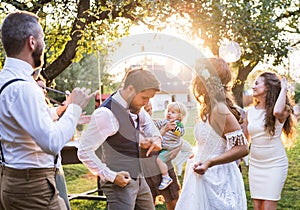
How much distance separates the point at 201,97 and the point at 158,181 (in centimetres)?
171

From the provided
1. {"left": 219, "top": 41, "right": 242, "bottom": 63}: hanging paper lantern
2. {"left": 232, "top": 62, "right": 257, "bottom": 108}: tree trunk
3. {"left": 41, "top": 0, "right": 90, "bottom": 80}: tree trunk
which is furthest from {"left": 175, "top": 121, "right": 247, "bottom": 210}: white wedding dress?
{"left": 232, "top": 62, "right": 257, "bottom": 108}: tree trunk

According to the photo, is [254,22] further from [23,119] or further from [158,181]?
[23,119]

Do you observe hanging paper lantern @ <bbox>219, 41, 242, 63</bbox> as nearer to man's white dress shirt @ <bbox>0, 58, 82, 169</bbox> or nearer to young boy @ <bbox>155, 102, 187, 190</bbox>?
young boy @ <bbox>155, 102, 187, 190</bbox>

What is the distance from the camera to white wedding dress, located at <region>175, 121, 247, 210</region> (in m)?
3.07

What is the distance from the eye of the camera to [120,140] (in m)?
2.96

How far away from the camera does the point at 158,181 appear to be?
4.57 m

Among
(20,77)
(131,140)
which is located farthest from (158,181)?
(20,77)

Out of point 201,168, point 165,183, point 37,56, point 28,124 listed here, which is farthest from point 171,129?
point 28,124

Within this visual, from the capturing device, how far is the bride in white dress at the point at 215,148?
9.77 feet

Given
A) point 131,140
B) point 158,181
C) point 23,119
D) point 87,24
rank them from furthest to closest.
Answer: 1. point 87,24
2. point 158,181
3. point 131,140
4. point 23,119

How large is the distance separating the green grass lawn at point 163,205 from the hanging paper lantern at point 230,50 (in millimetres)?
1804

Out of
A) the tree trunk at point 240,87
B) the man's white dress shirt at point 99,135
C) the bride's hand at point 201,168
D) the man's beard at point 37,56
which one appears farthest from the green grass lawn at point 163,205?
the tree trunk at point 240,87

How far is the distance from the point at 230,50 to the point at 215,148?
6.93 ft

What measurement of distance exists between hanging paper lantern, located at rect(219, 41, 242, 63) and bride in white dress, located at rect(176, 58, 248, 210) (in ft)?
6.08
